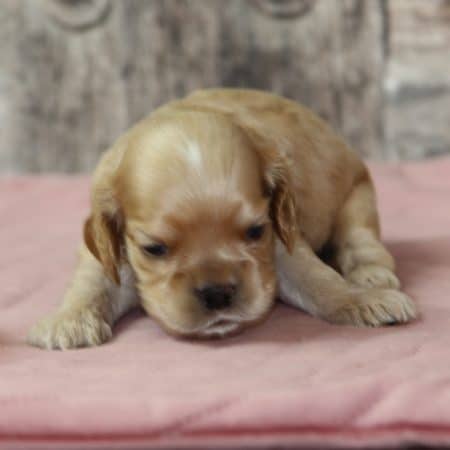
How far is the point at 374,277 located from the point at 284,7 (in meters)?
2.42

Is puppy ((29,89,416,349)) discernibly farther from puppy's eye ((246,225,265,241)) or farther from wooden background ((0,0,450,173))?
wooden background ((0,0,450,173))

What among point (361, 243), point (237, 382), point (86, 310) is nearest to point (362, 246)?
point (361, 243)

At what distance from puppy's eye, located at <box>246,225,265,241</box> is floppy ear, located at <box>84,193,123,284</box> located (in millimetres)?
357

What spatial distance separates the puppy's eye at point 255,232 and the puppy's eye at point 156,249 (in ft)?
0.66

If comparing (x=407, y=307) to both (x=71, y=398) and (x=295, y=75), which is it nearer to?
(x=71, y=398)

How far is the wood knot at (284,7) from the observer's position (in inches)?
193

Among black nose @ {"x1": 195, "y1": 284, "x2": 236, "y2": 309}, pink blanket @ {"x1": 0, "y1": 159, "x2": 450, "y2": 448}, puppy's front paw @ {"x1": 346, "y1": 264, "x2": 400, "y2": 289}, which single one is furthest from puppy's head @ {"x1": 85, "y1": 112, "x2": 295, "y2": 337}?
puppy's front paw @ {"x1": 346, "y1": 264, "x2": 400, "y2": 289}

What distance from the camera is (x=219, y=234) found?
7.67 ft

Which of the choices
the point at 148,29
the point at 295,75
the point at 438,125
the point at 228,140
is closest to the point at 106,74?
the point at 148,29

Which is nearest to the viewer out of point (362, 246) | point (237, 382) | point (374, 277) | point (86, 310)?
point (237, 382)

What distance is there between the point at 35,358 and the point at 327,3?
10.0 feet

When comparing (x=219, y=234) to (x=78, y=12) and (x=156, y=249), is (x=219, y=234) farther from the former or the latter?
(x=78, y=12)

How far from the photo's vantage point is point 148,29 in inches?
193

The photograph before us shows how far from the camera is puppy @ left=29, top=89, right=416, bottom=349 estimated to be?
2.33m
